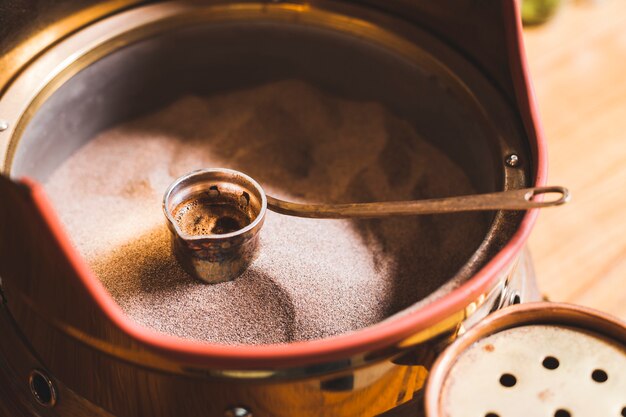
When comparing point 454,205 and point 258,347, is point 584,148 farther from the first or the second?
point 258,347

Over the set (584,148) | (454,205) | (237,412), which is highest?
(584,148)

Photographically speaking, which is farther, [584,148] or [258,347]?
[584,148]

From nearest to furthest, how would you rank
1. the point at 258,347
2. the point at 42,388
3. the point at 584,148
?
the point at 258,347
the point at 42,388
the point at 584,148

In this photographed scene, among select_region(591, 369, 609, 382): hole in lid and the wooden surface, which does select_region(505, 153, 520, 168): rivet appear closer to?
select_region(591, 369, 609, 382): hole in lid

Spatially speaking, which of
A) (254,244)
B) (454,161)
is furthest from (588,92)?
(254,244)

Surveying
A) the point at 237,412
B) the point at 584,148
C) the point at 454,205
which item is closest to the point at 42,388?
the point at 237,412

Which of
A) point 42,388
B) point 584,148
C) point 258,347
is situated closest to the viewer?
point 258,347

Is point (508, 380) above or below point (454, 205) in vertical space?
below
